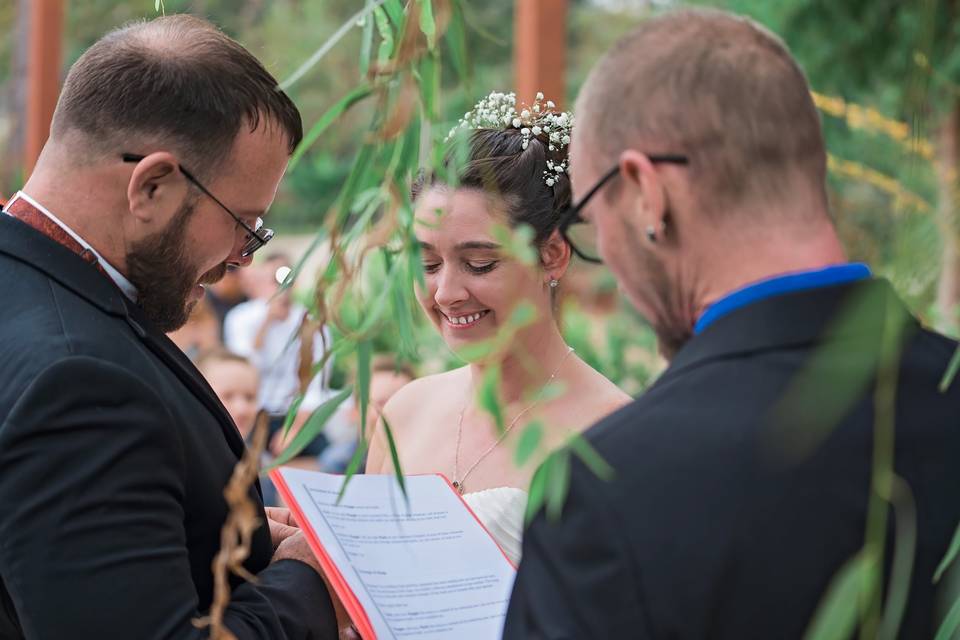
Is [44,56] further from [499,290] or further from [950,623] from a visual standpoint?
[950,623]

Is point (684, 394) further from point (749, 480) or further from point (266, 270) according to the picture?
point (266, 270)

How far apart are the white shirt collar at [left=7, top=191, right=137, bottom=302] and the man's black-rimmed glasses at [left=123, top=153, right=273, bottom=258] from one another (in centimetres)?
17

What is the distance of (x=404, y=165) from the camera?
1.67 meters

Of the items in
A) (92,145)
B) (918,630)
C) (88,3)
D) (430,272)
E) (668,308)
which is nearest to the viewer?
(918,630)

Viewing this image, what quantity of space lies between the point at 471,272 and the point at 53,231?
1288mm

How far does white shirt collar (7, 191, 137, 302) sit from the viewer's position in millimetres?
2217

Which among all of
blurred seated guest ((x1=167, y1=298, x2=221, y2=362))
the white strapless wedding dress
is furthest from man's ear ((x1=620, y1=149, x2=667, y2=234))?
blurred seated guest ((x1=167, y1=298, x2=221, y2=362))

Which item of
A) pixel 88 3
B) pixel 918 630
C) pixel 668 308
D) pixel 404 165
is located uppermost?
pixel 404 165

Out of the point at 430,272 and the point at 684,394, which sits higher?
the point at 684,394

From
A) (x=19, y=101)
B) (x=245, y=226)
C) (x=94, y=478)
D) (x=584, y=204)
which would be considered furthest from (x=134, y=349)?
(x=19, y=101)

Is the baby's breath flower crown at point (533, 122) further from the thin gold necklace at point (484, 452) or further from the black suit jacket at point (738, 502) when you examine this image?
the black suit jacket at point (738, 502)

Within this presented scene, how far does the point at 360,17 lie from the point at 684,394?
694 mm

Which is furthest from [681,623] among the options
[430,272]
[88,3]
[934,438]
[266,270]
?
[88,3]

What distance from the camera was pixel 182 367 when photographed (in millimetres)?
2242
